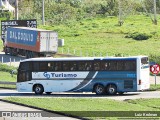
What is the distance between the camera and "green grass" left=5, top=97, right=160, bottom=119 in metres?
32.7

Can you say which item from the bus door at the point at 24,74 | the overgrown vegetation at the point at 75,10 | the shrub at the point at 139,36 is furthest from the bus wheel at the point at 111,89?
the overgrown vegetation at the point at 75,10

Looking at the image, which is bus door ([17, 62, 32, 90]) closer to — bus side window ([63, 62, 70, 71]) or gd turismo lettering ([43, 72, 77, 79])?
gd turismo lettering ([43, 72, 77, 79])

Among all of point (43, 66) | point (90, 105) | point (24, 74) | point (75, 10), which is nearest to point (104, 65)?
point (43, 66)

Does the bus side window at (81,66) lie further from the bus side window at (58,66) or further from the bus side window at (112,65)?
the bus side window at (112,65)

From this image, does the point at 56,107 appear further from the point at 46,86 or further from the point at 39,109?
the point at 46,86

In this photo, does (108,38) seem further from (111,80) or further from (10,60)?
(111,80)

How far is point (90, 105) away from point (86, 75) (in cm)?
980

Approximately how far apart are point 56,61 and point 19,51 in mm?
31576

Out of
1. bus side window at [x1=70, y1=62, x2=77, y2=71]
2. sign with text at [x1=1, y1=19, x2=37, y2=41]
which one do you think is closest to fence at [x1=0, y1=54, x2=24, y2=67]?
sign with text at [x1=1, y1=19, x2=37, y2=41]

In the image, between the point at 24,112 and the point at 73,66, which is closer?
the point at 24,112

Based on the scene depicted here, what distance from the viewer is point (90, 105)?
1356 inches

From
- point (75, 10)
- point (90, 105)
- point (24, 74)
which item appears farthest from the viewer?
point (75, 10)

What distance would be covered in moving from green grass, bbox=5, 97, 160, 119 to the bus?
6134 mm

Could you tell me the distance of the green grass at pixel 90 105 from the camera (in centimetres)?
3272
